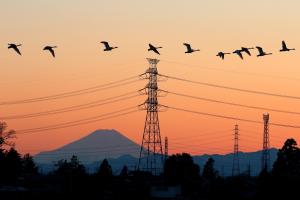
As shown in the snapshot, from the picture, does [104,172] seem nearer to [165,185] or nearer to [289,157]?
[165,185]

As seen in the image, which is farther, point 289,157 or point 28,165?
point 28,165

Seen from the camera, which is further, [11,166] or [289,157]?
[11,166]

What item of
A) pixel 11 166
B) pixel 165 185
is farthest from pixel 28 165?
pixel 165 185

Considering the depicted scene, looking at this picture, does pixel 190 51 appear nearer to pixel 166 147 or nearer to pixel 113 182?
pixel 113 182

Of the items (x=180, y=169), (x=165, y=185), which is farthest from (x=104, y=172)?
(x=180, y=169)

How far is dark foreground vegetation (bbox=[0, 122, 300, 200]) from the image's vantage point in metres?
79.2

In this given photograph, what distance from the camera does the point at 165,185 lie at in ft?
338

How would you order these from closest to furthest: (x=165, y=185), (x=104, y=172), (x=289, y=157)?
1. (x=289, y=157)
2. (x=165, y=185)
3. (x=104, y=172)

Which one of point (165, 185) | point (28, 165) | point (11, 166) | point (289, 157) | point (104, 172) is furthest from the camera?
point (28, 165)

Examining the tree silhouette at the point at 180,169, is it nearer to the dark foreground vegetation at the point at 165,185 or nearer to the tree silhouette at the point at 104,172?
the dark foreground vegetation at the point at 165,185

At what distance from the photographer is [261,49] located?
5753cm

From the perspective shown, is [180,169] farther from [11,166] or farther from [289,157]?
[289,157]

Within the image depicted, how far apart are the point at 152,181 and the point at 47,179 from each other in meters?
19.1

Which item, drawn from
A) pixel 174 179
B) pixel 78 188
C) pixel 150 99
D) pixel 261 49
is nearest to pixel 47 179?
pixel 174 179
